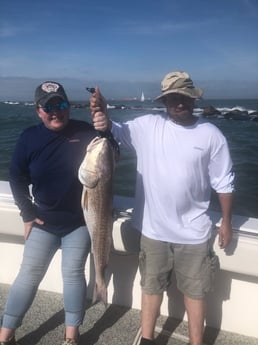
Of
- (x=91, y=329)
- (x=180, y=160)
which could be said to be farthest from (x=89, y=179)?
(x=91, y=329)

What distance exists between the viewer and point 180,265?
2793 millimetres

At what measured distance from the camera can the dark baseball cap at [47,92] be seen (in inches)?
104

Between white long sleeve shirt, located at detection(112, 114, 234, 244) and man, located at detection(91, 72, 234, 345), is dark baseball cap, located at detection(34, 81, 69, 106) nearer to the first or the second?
man, located at detection(91, 72, 234, 345)

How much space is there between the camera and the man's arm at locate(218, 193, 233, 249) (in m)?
2.74

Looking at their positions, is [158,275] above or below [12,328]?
above

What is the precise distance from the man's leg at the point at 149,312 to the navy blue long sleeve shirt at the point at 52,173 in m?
0.75

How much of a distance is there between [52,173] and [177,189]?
87 centimetres

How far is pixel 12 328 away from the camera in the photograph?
9.41 ft

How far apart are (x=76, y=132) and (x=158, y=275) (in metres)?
1.18

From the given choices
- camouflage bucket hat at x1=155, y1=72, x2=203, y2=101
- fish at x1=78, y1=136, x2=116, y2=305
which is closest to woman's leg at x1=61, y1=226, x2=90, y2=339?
fish at x1=78, y1=136, x2=116, y2=305

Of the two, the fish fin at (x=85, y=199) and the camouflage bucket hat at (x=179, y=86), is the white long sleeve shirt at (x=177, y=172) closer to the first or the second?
the camouflage bucket hat at (x=179, y=86)

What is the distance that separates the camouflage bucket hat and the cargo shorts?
3.38 feet

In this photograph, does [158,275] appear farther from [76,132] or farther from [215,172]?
[76,132]

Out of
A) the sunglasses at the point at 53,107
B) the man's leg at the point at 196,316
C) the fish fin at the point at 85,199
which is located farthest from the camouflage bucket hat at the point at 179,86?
the man's leg at the point at 196,316
